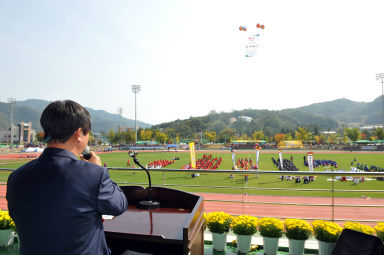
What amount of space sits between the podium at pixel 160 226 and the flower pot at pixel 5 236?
2.22m

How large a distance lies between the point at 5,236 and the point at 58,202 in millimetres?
3067

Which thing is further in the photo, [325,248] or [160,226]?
[325,248]

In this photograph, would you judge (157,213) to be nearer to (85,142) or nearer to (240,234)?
(85,142)

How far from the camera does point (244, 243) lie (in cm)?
296

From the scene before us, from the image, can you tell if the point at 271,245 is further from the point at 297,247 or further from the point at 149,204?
the point at 149,204

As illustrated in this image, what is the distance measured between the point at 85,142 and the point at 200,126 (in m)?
152

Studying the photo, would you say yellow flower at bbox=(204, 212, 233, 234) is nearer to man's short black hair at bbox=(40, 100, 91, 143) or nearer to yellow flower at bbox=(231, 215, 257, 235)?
yellow flower at bbox=(231, 215, 257, 235)

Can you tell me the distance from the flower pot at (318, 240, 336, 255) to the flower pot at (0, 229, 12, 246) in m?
3.73

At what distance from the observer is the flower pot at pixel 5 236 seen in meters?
3.21

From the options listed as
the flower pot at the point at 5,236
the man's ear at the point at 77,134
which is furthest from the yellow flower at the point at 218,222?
the flower pot at the point at 5,236

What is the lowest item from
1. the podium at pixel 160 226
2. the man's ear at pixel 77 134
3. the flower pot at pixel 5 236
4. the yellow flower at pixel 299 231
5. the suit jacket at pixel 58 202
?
the flower pot at pixel 5 236

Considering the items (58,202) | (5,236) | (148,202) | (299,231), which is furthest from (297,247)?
(5,236)

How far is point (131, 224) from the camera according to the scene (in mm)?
1583

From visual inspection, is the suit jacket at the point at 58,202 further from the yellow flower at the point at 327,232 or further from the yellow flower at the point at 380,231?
the yellow flower at the point at 380,231
